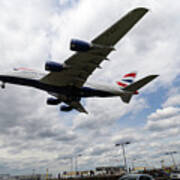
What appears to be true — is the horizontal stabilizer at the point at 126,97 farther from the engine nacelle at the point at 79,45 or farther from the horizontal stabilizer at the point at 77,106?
the engine nacelle at the point at 79,45

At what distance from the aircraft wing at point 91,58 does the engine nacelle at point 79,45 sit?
1.02m

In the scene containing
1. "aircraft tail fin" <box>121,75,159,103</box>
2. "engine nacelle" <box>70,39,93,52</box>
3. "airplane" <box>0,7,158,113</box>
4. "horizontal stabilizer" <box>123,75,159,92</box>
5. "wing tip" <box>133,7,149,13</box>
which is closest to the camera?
"wing tip" <box>133,7,149,13</box>

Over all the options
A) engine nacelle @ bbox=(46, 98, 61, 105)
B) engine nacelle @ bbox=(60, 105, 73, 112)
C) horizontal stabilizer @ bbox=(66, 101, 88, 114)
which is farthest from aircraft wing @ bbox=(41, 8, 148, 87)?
engine nacelle @ bbox=(60, 105, 73, 112)

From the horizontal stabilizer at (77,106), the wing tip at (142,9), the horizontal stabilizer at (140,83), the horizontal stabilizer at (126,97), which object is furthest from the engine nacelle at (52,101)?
the wing tip at (142,9)

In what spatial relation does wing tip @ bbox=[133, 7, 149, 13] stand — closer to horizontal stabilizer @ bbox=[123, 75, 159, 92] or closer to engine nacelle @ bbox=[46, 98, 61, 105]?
horizontal stabilizer @ bbox=[123, 75, 159, 92]

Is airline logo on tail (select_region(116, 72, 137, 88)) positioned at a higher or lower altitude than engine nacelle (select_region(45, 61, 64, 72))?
higher

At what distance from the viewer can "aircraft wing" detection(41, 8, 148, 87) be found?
21062 mm

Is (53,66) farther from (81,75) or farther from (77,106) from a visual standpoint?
(77,106)

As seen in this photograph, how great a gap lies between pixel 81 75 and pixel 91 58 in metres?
5.36

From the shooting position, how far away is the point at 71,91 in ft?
116

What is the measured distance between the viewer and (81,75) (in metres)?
32.1

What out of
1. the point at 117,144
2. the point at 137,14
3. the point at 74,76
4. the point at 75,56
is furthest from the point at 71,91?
the point at 117,144

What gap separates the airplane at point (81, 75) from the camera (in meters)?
22.8

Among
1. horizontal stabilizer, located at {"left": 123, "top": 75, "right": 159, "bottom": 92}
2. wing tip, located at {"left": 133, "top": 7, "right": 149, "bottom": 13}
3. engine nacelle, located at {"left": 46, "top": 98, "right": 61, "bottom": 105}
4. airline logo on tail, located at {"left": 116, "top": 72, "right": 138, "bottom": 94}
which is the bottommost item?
horizontal stabilizer, located at {"left": 123, "top": 75, "right": 159, "bottom": 92}
